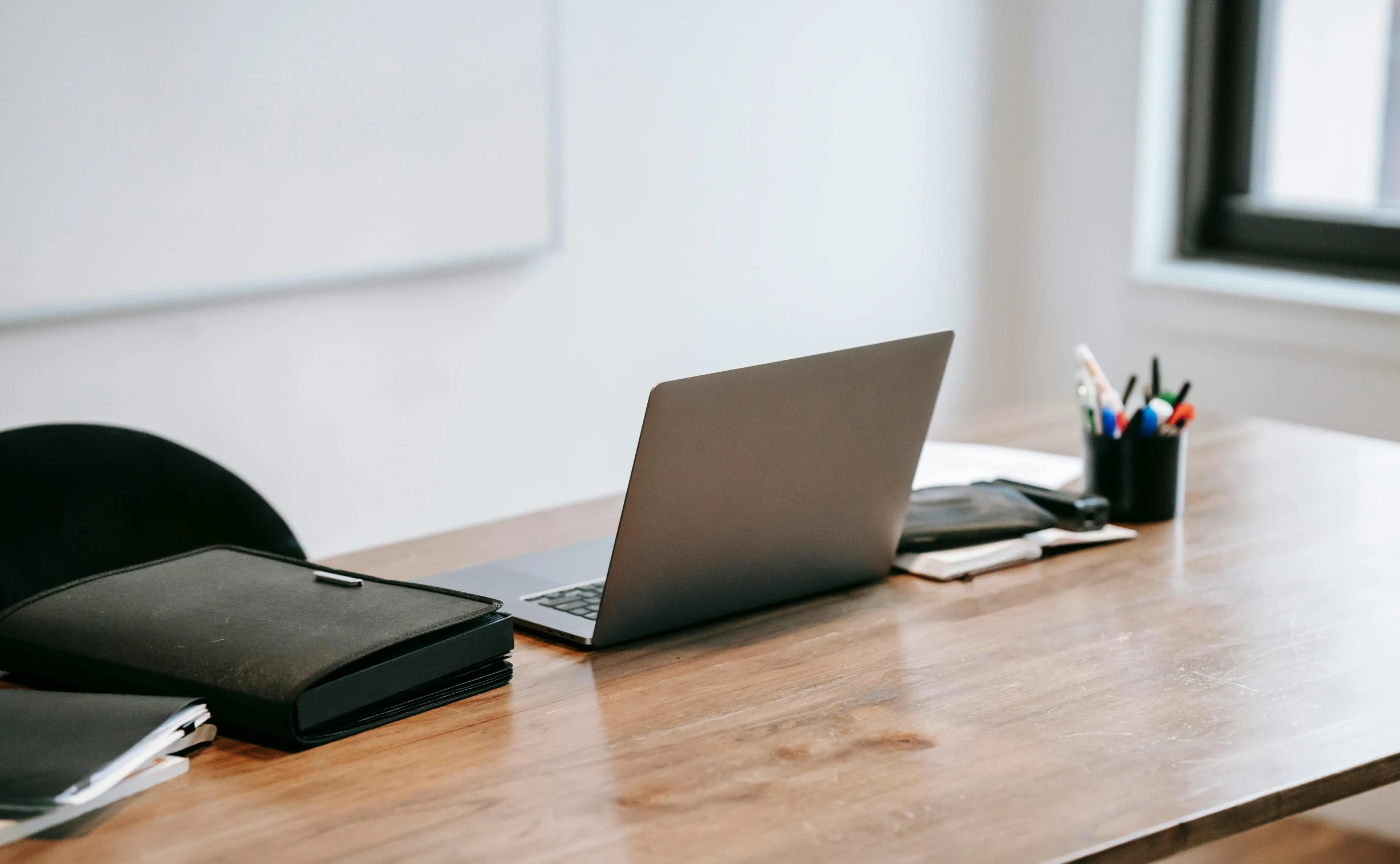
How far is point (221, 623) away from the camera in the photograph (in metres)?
1.17

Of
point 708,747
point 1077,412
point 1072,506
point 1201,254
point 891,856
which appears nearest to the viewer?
point 891,856

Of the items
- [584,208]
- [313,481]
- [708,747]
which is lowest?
[313,481]

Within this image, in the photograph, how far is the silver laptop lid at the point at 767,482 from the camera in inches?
48.2

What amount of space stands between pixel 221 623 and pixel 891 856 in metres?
0.56

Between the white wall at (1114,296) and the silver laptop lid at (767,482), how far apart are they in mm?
1816

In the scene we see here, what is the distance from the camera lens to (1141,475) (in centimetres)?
165

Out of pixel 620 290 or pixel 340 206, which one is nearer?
pixel 340 206

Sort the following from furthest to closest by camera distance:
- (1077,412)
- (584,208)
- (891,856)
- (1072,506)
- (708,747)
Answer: (584,208) → (1077,412) → (1072,506) → (708,747) → (891,856)

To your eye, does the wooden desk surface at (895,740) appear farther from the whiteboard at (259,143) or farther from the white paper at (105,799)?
the whiteboard at (259,143)

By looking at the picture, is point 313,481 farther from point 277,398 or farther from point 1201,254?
point 1201,254

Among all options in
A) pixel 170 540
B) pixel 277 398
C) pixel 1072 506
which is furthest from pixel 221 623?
pixel 277 398

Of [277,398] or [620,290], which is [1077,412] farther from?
[277,398]

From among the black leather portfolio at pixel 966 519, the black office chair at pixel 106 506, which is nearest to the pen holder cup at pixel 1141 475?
the black leather portfolio at pixel 966 519

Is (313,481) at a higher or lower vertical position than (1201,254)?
lower
